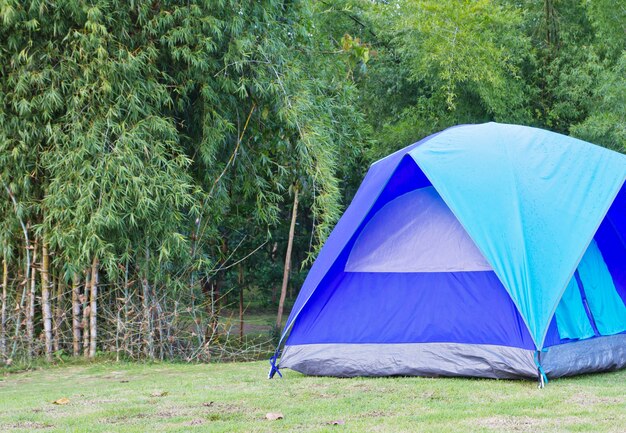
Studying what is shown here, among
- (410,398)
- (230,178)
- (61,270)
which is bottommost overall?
(410,398)

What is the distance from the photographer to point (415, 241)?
5.87 metres

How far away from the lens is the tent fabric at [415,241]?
18.6ft

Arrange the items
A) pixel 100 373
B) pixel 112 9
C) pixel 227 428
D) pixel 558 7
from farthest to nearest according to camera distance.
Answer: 1. pixel 558 7
2. pixel 112 9
3. pixel 100 373
4. pixel 227 428

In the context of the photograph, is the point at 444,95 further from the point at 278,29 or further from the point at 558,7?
the point at 278,29

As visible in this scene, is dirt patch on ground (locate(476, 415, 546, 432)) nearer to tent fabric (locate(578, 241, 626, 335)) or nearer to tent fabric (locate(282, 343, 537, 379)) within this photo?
tent fabric (locate(282, 343, 537, 379))

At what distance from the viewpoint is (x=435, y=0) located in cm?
1297

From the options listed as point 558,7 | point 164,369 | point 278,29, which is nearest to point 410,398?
point 164,369

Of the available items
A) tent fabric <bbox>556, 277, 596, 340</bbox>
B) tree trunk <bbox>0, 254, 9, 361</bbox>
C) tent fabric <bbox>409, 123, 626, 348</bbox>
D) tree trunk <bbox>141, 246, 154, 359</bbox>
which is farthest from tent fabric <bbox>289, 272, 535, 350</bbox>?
tree trunk <bbox>0, 254, 9, 361</bbox>

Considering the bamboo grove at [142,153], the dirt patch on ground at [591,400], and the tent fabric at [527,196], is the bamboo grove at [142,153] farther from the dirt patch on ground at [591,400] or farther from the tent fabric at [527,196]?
the dirt patch on ground at [591,400]

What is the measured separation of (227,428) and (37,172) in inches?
185

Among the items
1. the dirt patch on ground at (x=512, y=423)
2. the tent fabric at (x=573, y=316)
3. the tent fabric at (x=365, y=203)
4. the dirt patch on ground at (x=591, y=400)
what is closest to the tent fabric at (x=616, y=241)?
the tent fabric at (x=573, y=316)

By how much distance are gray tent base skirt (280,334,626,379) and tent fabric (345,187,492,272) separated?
57 cm

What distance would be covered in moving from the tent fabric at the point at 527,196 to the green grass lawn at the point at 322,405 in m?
0.63

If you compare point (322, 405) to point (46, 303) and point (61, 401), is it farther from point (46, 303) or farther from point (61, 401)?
point (46, 303)
